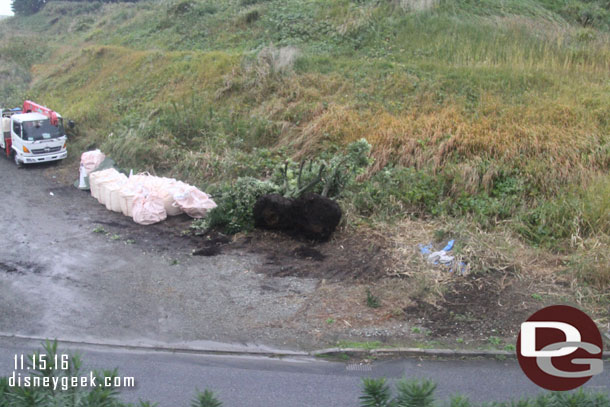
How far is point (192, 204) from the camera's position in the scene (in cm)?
1337

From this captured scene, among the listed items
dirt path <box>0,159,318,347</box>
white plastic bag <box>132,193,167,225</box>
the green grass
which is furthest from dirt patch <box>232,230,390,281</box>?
white plastic bag <box>132,193,167,225</box>

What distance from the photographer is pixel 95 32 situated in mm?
37781

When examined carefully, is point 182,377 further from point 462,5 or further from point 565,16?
point 565,16

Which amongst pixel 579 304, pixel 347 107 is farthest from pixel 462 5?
pixel 579 304

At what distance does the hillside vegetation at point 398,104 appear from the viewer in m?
12.0

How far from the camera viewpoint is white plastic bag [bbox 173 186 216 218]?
1334cm

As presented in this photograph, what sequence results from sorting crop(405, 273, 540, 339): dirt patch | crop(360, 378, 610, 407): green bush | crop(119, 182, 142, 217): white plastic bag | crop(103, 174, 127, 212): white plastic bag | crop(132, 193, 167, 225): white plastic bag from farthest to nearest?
1. crop(103, 174, 127, 212): white plastic bag
2. crop(119, 182, 142, 217): white plastic bag
3. crop(132, 193, 167, 225): white plastic bag
4. crop(405, 273, 540, 339): dirt patch
5. crop(360, 378, 610, 407): green bush

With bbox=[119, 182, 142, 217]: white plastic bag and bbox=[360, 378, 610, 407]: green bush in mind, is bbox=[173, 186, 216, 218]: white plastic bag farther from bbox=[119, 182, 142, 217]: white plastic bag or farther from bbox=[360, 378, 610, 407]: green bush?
bbox=[360, 378, 610, 407]: green bush

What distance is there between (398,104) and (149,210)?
734 centimetres

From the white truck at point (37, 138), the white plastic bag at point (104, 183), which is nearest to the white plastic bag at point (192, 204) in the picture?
the white plastic bag at point (104, 183)

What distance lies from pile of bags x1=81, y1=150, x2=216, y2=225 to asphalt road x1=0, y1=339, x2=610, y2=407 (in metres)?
5.65

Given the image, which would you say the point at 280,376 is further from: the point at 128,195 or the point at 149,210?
the point at 128,195

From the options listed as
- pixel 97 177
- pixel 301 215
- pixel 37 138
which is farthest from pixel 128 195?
pixel 37 138

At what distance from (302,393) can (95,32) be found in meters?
36.6
